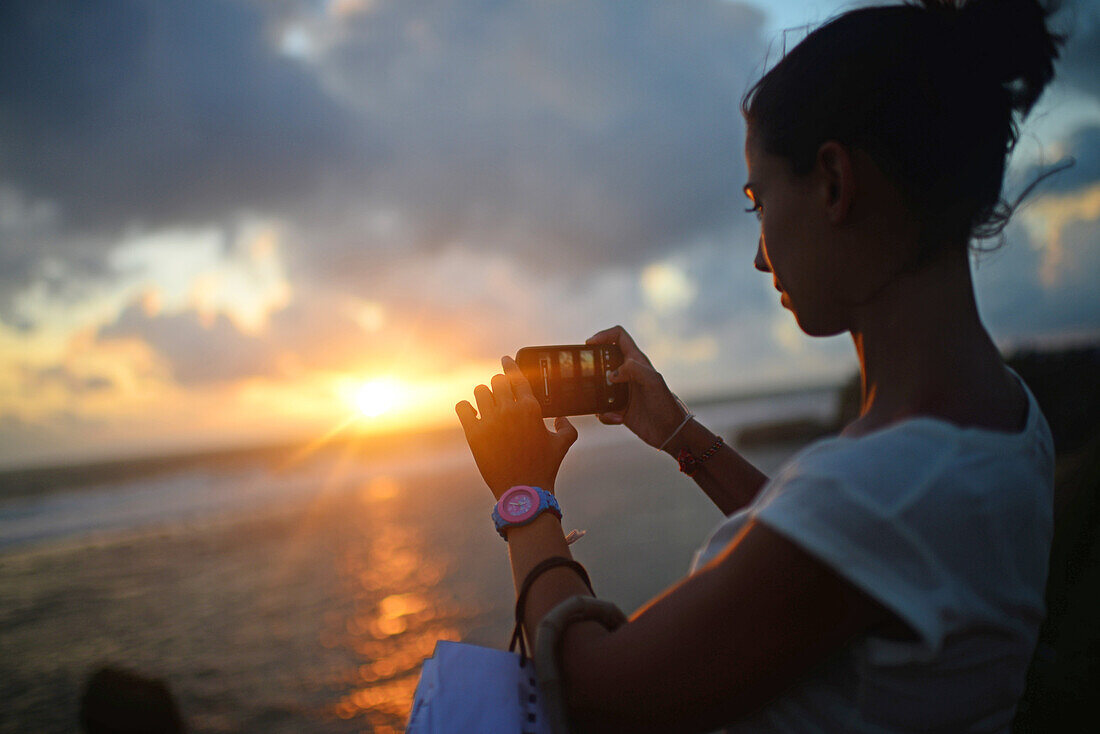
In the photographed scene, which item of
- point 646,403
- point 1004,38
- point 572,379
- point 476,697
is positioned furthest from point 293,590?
point 1004,38

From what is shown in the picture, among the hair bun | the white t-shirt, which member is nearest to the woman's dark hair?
the hair bun

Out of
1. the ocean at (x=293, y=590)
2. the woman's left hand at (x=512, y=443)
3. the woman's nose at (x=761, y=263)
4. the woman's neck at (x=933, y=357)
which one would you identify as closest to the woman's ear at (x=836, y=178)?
the woman's neck at (x=933, y=357)

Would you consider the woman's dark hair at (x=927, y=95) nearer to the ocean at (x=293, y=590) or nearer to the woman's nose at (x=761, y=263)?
the woman's nose at (x=761, y=263)

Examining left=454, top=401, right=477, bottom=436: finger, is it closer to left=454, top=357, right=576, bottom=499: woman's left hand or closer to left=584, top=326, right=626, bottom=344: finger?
left=454, top=357, right=576, bottom=499: woman's left hand

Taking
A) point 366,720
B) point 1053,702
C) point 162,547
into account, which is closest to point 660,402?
point 1053,702

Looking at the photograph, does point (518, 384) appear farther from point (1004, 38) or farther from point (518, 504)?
point (1004, 38)

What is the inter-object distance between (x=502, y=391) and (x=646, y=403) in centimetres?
75

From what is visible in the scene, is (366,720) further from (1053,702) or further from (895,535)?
(895,535)

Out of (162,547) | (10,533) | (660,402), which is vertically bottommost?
(660,402)

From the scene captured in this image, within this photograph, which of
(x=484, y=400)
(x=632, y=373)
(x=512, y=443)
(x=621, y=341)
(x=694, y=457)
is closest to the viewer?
(x=512, y=443)

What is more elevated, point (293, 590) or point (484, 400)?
point (484, 400)

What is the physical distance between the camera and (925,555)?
84 cm

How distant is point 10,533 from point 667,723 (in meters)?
24.9

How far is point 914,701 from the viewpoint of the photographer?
96cm
